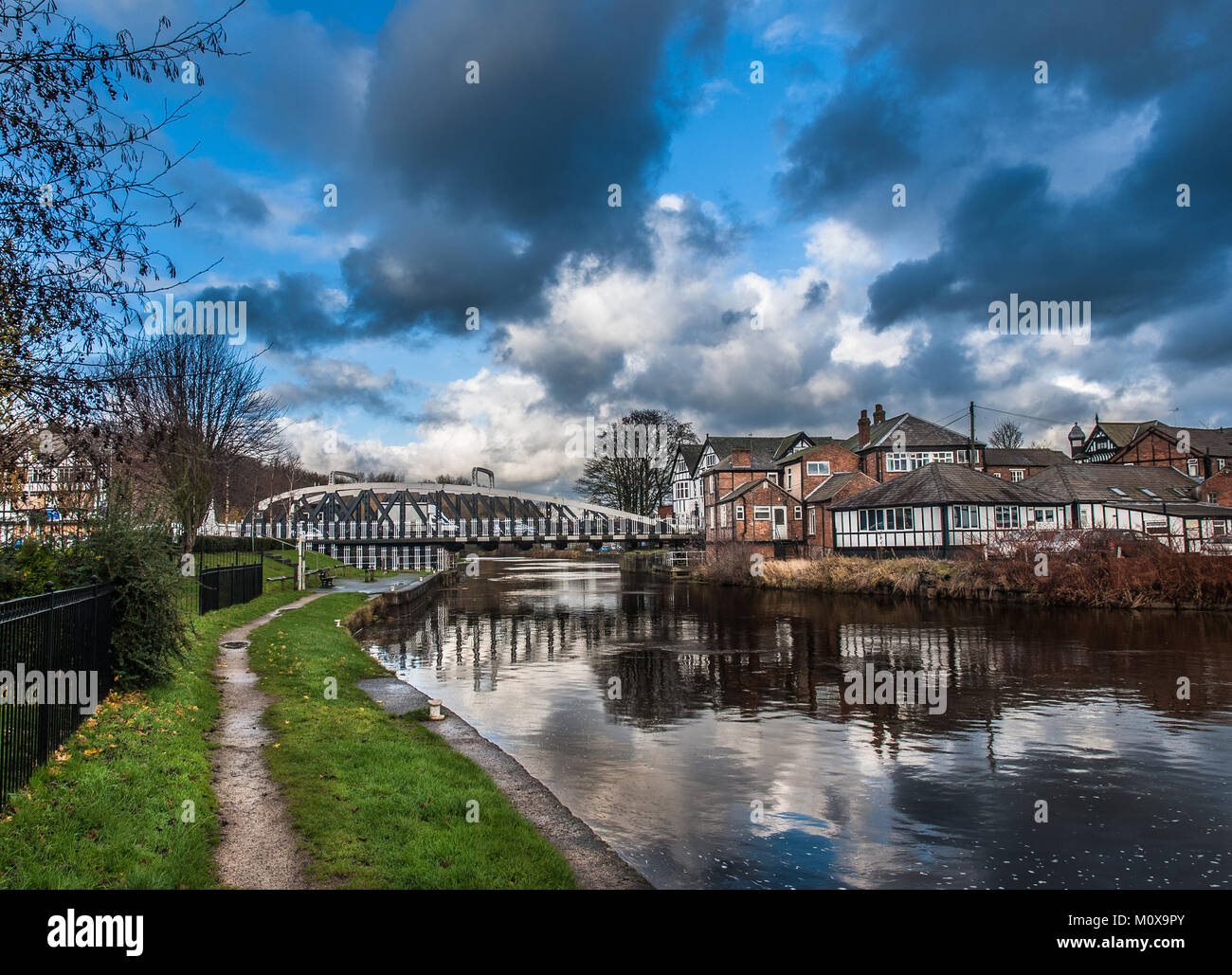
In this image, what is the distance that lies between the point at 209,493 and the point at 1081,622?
1457 inches

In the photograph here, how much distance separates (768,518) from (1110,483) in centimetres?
2192

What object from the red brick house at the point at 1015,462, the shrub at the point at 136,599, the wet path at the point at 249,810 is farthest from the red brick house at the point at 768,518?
the shrub at the point at 136,599

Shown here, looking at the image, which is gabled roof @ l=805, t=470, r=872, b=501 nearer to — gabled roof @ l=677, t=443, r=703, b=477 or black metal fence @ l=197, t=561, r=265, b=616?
gabled roof @ l=677, t=443, r=703, b=477

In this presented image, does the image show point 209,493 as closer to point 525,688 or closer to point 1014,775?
point 525,688

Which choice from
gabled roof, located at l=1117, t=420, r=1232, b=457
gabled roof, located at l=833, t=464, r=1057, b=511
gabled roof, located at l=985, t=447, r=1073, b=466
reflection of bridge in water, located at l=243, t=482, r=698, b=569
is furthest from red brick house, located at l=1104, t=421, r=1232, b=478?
reflection of bridge in water, located at l=243, t=482, r=698, b=569

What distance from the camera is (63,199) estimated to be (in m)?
6.32

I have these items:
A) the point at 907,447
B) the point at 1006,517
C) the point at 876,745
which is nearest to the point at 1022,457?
the point at 907,447

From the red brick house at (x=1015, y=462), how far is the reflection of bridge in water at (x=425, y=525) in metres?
28.3

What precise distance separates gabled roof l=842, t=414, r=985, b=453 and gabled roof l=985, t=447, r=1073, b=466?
7.20 meters

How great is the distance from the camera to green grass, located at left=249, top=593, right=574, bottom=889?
Answer: 6.11 metres

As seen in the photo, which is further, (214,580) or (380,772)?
(214,580)

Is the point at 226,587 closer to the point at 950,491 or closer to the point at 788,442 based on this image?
the point at 950,491
